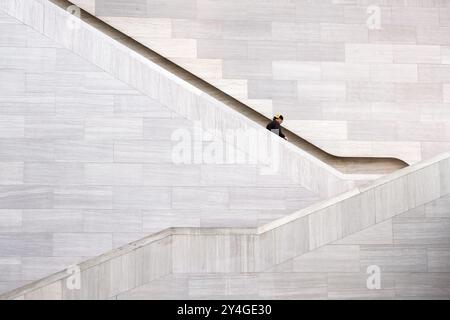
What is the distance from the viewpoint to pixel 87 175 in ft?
27.6

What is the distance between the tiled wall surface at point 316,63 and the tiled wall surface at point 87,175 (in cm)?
353

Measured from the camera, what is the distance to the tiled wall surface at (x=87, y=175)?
27.3 feet

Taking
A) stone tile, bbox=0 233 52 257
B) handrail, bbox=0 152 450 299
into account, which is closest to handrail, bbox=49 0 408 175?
handrail, bbox=0 152 450 299

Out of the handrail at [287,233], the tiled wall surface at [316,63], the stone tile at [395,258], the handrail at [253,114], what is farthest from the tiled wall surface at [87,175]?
the tiled wall surface at [316,63]

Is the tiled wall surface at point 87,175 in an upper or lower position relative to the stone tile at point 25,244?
upper

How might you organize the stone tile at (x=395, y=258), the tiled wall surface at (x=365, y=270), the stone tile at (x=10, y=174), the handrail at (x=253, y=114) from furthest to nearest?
the handrail at (x=253, y=114), the stone tile at (x=10, y=174), the stone tile at (x=395, y=258), the tiled wall surface at (x=365, y=270)

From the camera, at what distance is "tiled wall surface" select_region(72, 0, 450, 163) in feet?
38.8

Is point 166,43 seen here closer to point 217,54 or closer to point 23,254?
point 217,54

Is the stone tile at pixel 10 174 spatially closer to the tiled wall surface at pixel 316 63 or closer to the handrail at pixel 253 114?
the handrail at pixel 253 114

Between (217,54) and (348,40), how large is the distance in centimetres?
291

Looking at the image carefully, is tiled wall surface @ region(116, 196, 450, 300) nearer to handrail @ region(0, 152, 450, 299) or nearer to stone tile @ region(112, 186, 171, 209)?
handrail @ region(0, 152, 450, 299)

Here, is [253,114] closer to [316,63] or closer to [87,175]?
[316,63]

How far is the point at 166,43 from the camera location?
1186 cm
